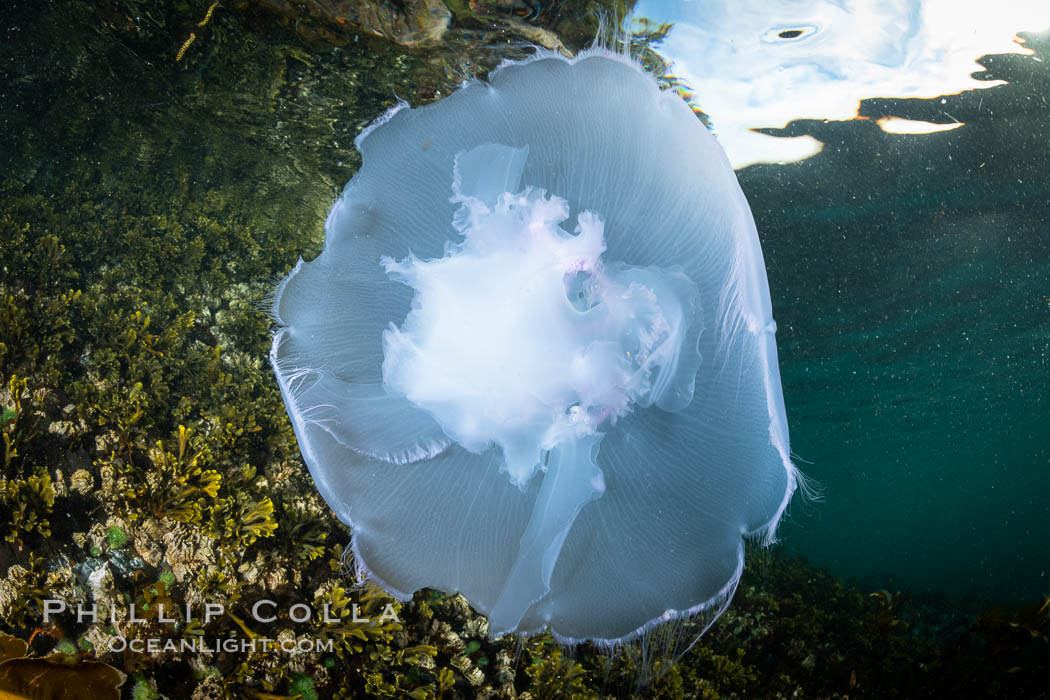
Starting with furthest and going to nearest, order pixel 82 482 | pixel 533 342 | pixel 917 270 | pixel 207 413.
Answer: pixel 917 270
pixel 207 413
pixel 82 482
pixel 533 342

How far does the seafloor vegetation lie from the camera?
10.1 feet

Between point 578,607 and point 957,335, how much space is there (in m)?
15.4

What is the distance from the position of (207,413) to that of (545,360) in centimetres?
310

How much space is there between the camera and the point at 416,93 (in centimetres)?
547

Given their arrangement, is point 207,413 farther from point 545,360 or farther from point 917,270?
point 917,270

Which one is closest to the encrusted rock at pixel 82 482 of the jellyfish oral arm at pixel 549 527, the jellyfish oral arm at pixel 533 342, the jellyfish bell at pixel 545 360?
the jellyfish bell at pixel 545 360

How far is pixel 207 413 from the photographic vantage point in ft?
13.6

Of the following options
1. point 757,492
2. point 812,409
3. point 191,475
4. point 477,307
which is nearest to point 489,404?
point 477,307

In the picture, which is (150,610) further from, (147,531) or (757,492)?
(757,492)

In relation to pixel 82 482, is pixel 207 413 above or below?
below

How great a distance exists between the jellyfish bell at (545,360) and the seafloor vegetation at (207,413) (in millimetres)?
487

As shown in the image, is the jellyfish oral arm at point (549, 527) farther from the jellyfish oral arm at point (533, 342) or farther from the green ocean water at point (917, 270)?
the green ocean water at point (917, 270)

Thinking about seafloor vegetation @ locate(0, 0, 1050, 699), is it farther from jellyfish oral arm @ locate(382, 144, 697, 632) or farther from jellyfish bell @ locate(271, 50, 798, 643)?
jellyfish oral arm @ locate(382, 144, 697, 632)

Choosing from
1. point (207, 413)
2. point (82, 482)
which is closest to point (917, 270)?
point (207, 413)
